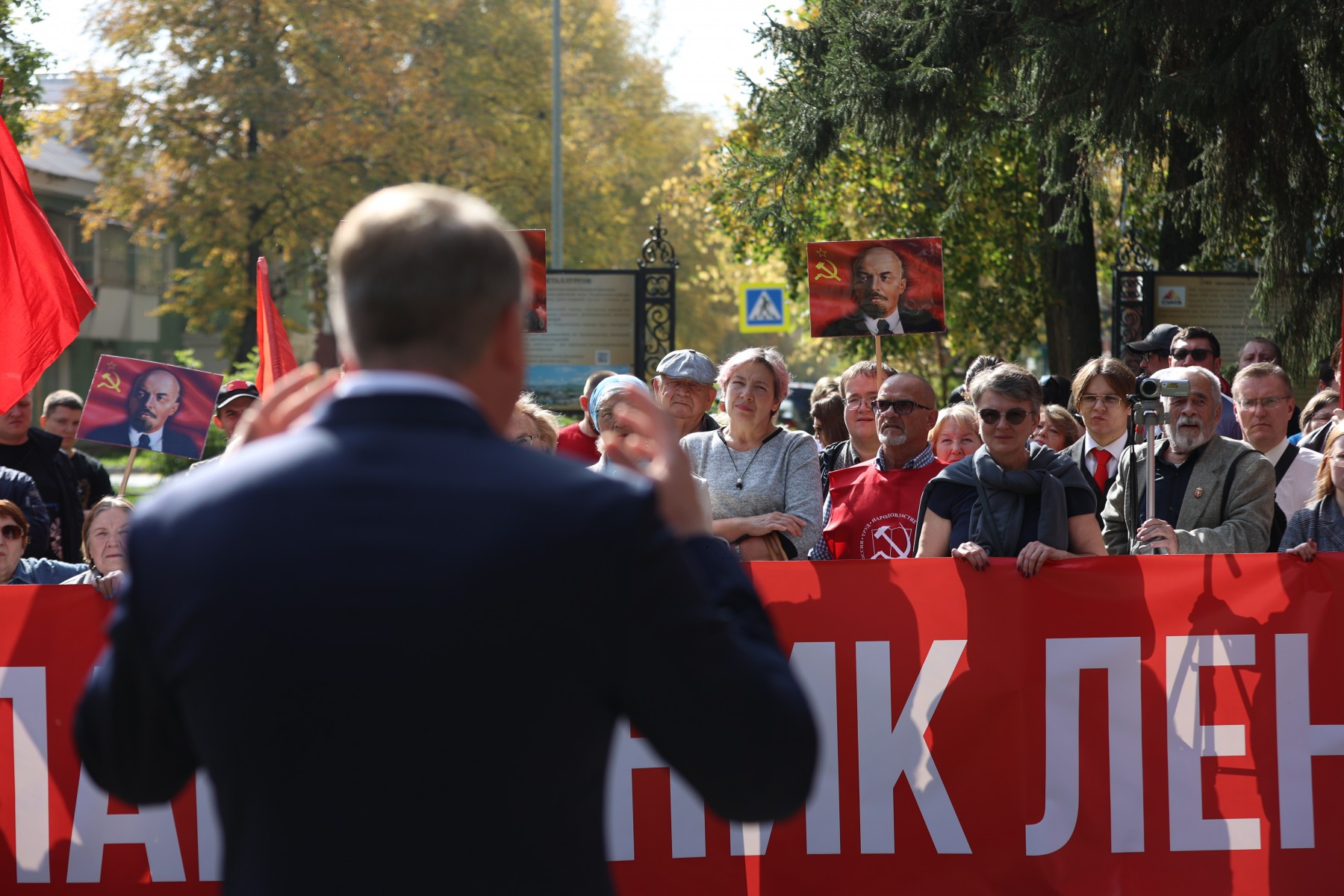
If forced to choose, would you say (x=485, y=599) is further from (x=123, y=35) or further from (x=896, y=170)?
(x=123, y=35)

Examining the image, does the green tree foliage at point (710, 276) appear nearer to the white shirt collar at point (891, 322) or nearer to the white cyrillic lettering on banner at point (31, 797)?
the white shirt collar at point (891, 322)

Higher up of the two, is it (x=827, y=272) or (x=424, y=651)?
(x=827, y=272)

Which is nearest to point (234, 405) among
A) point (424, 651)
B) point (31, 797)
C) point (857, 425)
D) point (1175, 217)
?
point (31, 797)

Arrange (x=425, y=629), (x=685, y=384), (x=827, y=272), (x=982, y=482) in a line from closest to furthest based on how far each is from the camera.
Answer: (x=425, y=629)
(x=982, y=482)
(x=685, y=384)
(x=827, y=272)

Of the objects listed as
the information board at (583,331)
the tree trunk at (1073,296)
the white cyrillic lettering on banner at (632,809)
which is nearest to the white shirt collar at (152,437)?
the white cyrillic lettering on banner at (632,809)

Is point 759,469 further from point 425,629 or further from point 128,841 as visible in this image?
point 425,629

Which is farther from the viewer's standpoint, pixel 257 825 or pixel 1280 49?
pixel 1280 49

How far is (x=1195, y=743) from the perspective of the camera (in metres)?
4.98

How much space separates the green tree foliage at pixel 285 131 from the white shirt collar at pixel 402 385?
34.0m

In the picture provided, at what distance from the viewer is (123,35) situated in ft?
111

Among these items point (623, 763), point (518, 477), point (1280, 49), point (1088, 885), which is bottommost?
point (1088, 885)

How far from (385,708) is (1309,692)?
13.9 feet

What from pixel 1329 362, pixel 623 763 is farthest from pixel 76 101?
pixel 623 763

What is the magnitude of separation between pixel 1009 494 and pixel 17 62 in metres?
18.9
